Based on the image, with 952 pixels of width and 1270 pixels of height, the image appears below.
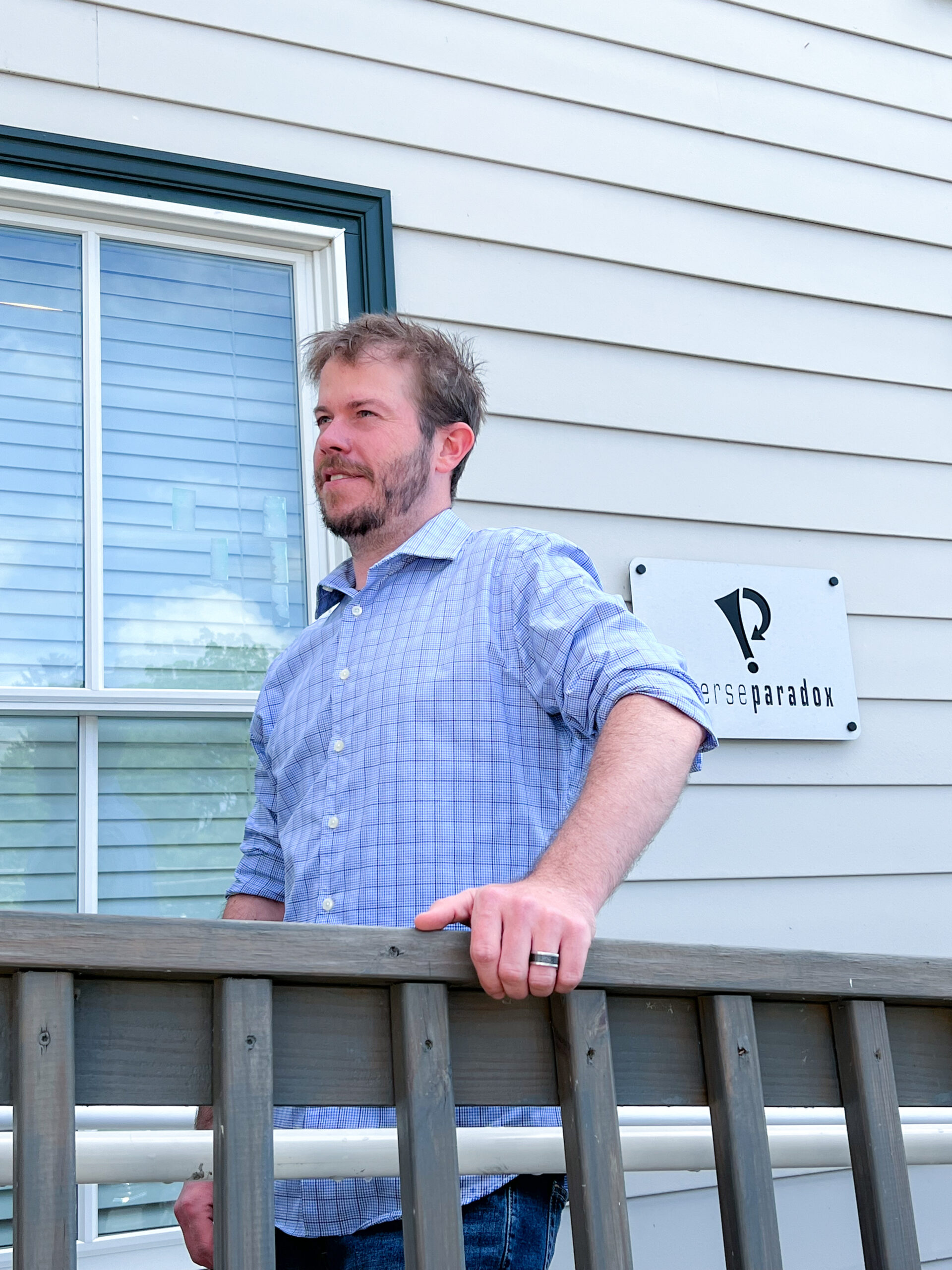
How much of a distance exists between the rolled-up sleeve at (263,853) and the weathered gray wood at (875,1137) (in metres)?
0.86

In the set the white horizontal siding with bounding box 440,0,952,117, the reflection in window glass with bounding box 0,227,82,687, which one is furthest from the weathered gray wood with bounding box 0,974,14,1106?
the white horizontal siding with bounding box 440,0,952,117

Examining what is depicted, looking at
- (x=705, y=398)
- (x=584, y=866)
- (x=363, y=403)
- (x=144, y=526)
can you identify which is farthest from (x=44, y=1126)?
(x=705, y=398)

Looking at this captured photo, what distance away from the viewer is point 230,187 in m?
2.44

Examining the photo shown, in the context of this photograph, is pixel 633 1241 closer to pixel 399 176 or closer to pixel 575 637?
pixel 575 637

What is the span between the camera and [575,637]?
53.0 inches

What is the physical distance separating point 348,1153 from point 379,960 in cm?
24

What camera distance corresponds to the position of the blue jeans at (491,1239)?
49.4 inches

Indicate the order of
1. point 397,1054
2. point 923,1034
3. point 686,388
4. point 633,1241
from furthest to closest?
1. point 686,388
2. point 633,1241
3. point 923,1034
4. point 397,1054

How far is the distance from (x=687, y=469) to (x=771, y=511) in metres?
0.23

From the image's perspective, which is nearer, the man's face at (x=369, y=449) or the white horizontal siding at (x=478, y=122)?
the man's face at (x=369, y=449)

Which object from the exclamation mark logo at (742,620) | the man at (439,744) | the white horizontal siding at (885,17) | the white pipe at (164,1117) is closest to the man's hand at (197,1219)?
the man at (439,744)

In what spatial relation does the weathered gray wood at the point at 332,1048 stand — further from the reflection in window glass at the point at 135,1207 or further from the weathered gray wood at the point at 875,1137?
the reflection in window glass at the point at 135,1207

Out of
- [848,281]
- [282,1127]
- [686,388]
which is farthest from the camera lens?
[848,281]

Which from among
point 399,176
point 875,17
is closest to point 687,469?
point 399,176
